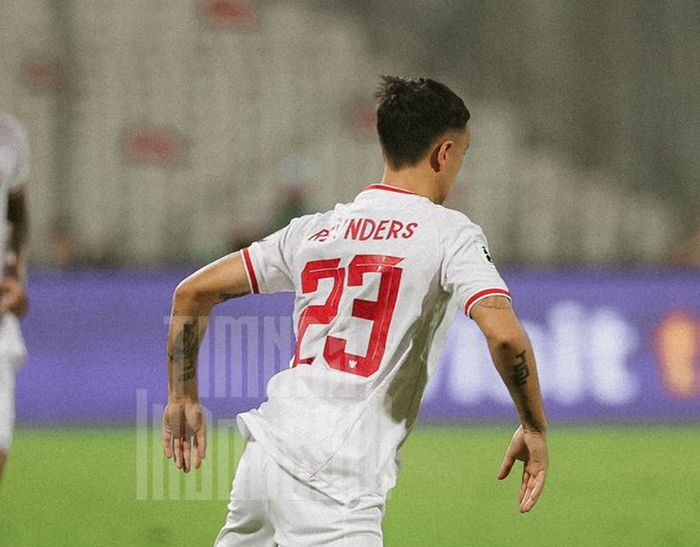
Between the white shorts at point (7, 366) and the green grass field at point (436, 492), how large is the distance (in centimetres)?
128

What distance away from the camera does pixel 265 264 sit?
360 cm

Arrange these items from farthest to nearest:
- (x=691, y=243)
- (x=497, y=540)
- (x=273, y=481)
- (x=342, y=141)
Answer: (x=342, y=141)
(x=691, y=243)
(x=497, y=540)
(x=273, y=481)

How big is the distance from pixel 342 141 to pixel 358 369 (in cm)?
1070

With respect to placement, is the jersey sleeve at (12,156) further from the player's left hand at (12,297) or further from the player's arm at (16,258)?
the player's left hand at (12,297)

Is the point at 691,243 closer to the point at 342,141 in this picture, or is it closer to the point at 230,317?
the point at 342,141

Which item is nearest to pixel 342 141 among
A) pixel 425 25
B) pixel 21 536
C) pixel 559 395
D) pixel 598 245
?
pixel 425 25

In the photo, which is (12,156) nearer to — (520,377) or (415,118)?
(415,118)

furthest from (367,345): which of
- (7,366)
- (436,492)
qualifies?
(436,492)

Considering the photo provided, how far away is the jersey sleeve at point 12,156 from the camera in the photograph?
487 centimetres

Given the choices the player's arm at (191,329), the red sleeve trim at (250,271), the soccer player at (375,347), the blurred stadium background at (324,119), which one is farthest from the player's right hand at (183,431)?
the blurred stadium background at (324,119)

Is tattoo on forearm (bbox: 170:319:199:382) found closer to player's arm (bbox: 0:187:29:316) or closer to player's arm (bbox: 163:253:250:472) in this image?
player's arm (bbox: 163:253:250:472)

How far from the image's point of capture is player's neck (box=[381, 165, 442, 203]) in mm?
3516

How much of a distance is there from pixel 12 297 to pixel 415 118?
78.4 inches

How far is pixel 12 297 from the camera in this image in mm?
4770
